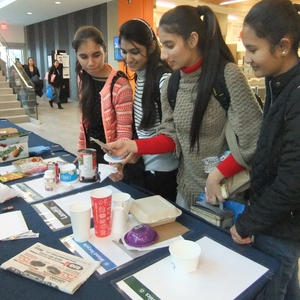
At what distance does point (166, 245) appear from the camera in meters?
0.97

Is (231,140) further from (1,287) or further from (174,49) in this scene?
(1,287)

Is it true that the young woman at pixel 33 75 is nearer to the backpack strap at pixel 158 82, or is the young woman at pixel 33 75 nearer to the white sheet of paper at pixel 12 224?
the backpack strap at pixel 158 82

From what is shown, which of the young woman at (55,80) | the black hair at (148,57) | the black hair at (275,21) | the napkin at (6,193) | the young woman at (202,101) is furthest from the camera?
the young woman at (55,80)

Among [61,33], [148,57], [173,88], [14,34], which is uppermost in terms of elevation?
[14,34]

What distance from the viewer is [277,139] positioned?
0.91 meters

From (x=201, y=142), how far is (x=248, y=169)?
0.21m

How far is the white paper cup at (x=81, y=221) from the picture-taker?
3.17 ft

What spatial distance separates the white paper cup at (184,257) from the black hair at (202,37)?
50 cm

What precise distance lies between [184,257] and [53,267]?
362 millimetres

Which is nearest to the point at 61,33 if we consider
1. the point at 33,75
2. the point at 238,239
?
the point at 33,75

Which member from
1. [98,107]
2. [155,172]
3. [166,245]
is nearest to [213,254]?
[166,245]

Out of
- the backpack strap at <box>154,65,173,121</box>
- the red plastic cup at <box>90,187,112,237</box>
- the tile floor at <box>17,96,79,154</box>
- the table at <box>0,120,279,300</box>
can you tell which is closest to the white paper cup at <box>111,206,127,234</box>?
the red plastic cup at <box>90,187,112,237</box>

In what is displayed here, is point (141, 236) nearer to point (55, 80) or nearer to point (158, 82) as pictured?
point (158, 82)

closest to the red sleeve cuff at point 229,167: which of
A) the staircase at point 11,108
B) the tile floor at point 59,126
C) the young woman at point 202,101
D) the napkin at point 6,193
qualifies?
the young woman at point 202,101
